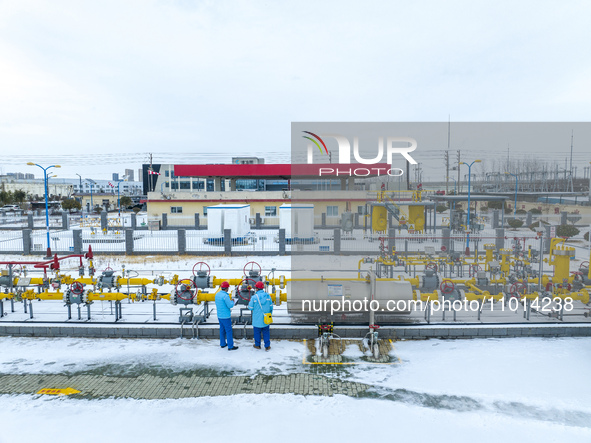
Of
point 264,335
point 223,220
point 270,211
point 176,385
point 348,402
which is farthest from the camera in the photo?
point 270,211

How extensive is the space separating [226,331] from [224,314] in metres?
0.44

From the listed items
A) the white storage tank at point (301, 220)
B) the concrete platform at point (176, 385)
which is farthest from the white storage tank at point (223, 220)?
the concrete platform at point (176, 385)

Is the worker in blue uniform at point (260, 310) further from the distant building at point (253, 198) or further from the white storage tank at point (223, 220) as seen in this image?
the distant building at point (253, 198)

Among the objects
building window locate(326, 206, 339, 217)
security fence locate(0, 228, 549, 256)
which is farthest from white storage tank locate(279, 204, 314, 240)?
building window locate(326, 206, 339, 217)

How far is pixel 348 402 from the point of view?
20.1 ft

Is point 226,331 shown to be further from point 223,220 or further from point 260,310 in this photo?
point 223,220

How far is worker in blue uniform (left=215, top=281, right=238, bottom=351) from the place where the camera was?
7.98m

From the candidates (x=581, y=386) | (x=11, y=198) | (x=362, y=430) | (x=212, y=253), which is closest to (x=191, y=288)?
(x=362, y=430)

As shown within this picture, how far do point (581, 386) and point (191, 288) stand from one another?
8.53m

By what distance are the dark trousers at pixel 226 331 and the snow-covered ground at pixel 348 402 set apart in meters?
0.29

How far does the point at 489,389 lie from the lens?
6.44 metres

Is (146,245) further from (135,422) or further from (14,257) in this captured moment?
(135,422)

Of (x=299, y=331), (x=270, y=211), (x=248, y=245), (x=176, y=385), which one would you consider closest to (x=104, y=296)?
(x=176, y=385)

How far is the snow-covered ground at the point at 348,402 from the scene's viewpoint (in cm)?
536
